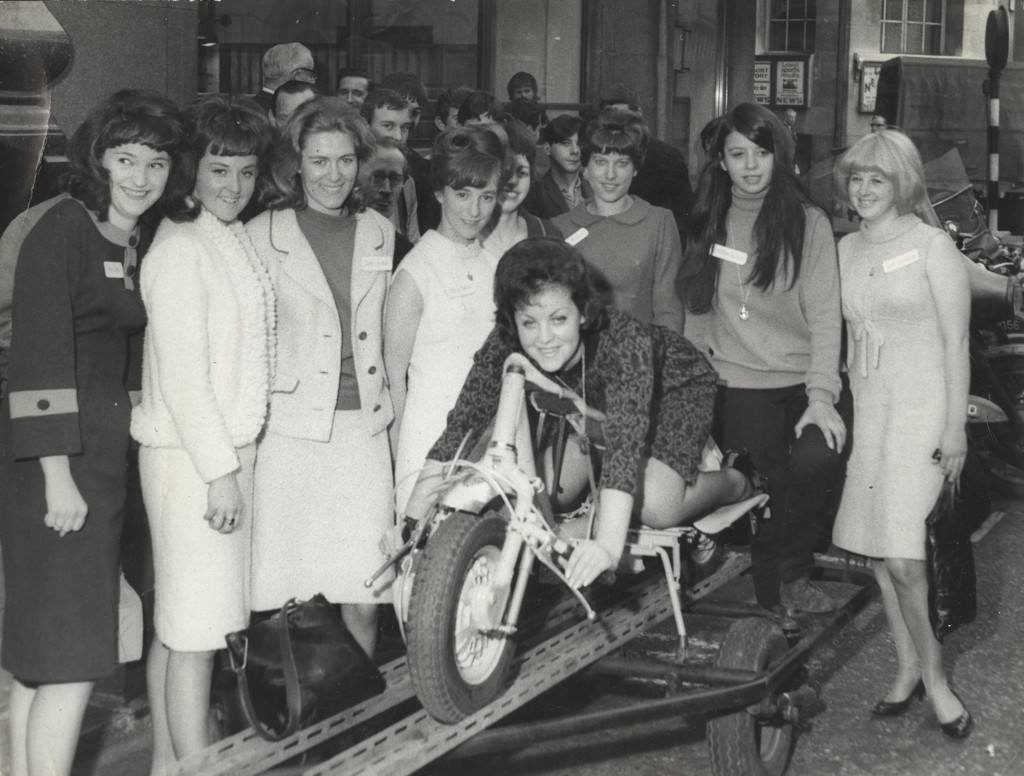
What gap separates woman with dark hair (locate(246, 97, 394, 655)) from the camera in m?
4.30

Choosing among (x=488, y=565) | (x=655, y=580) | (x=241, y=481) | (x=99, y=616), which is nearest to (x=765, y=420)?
(x=655, y=580)

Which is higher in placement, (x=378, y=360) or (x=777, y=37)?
(x=777, y=37)

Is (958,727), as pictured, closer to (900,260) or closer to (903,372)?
(903,372)

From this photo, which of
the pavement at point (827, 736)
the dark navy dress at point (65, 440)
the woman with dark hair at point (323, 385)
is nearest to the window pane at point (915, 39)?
the pavement at point (827, 736)

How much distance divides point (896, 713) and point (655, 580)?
3.72ft

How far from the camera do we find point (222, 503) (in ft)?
12.6

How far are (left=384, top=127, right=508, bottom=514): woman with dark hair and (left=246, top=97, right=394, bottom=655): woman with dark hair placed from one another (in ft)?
0.26

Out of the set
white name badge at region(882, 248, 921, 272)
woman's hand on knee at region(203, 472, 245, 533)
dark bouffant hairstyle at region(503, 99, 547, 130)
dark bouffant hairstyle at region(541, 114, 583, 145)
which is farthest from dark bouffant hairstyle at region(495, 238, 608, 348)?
dark bouffant hairstyle at region(503, 99, 547, 130)

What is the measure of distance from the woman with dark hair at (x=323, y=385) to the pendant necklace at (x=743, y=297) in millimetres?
1326

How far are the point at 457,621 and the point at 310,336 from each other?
3.84ft

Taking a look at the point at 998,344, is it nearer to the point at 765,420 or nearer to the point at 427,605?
the point at 765,420

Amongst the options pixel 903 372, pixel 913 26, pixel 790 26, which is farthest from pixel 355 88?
pixel 913 26

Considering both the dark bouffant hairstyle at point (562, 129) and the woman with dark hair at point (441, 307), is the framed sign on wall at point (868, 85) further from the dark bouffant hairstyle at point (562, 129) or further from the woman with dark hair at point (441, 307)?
the woman with dark hair at point (441, 307)

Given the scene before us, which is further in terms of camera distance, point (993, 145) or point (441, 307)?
point (993, 145)
